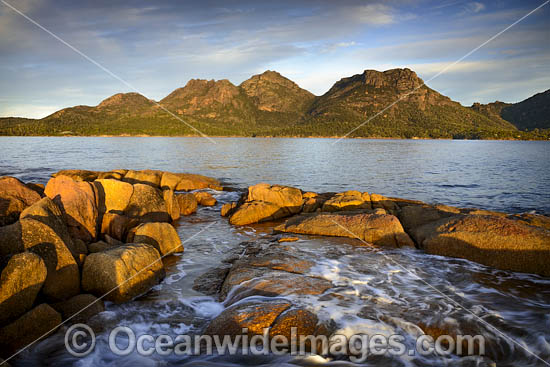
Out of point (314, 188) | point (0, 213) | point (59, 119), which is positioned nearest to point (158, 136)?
point (59, 119)

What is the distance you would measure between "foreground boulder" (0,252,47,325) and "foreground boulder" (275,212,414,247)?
772 cm

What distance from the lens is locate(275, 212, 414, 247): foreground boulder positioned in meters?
10.1

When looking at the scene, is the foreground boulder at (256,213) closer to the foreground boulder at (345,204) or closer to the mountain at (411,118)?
the foreground boulder at (345,204)

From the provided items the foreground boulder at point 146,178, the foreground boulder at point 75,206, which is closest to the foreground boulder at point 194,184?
the foreground boulder at point 146,178

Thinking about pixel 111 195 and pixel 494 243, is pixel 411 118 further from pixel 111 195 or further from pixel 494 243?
pixel 111 195

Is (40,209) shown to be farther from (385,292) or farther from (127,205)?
(385,292)

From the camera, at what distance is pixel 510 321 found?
581cm

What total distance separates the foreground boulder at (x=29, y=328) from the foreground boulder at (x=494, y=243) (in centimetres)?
963

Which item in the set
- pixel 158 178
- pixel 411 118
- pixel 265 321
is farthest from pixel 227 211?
pixel 411 118

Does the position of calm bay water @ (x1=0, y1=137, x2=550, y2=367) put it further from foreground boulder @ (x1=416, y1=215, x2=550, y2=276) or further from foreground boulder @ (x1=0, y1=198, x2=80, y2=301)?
foreground boulder @ (x1=0, y1=198, x2=80, y2=301)

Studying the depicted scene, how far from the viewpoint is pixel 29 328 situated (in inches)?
193

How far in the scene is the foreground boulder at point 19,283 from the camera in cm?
481

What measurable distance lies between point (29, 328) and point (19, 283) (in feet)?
2.47

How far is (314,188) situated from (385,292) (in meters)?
16.3
